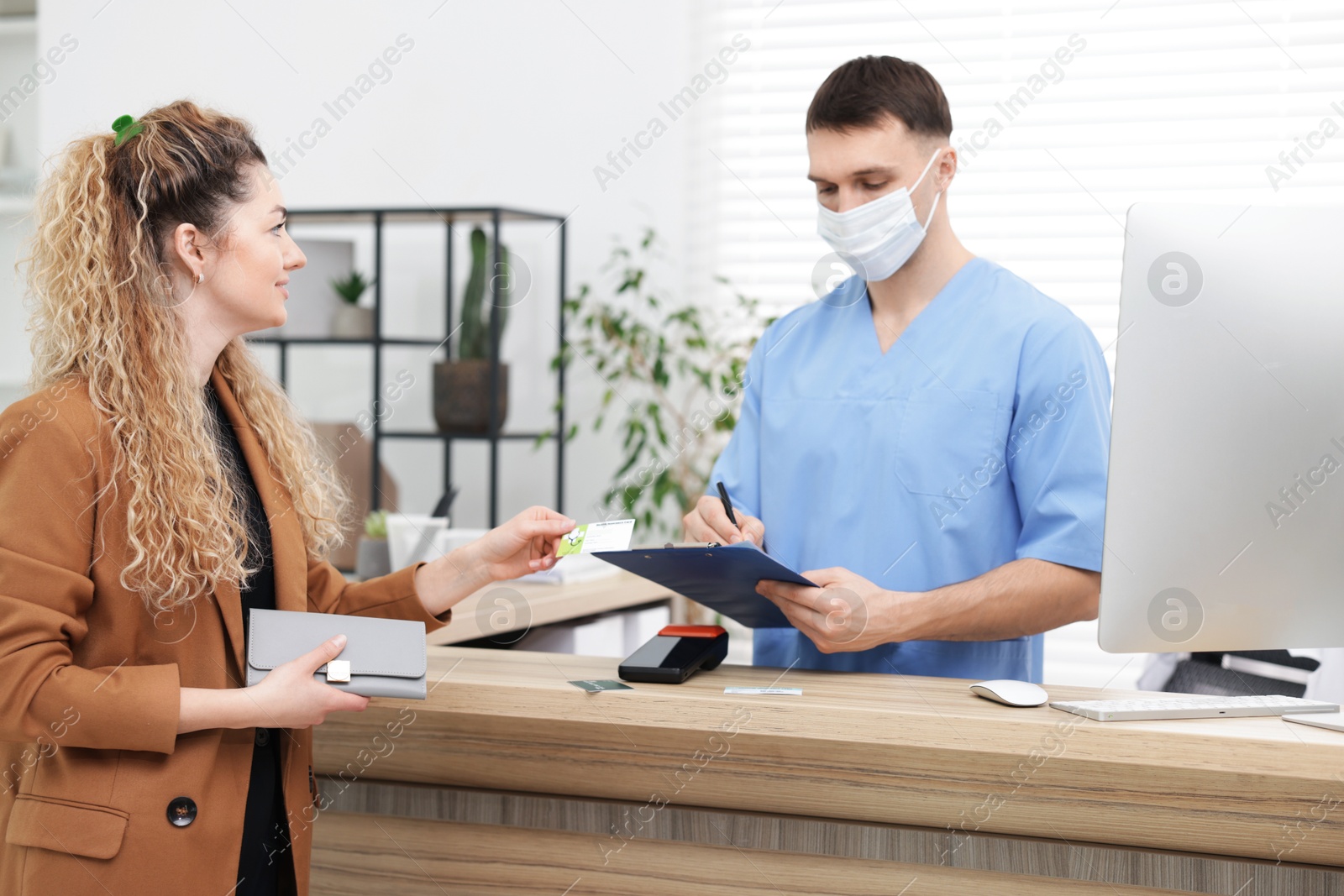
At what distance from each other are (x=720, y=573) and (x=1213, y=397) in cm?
53

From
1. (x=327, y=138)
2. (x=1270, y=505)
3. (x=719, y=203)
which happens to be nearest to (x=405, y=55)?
(x=327, y=138)

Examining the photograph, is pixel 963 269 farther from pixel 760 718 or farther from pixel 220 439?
pixel 220 439

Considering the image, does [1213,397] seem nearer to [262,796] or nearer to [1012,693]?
[1012,693]

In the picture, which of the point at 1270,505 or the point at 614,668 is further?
the point at 614,668

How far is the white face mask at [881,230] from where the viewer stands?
161cm

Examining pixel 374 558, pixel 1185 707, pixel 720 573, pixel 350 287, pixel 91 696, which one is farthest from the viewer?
pixel 350 287

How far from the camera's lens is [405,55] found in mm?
3746

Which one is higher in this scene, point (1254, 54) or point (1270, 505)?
point (1254, 54)

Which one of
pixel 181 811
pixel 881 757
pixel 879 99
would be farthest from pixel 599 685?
pixel 879 99

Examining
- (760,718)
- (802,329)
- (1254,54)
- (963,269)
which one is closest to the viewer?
(760,718)

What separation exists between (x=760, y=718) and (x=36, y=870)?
72cm

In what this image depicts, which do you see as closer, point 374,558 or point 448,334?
point 374,558

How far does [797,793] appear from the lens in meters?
Answer: 1.26

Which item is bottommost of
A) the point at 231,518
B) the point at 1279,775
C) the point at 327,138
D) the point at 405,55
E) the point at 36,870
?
the point at 36,870
